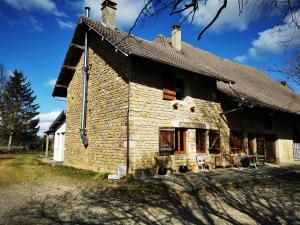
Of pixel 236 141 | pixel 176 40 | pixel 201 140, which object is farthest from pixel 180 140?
pixel 176 40

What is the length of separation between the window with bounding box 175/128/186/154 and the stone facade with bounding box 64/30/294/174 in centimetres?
17

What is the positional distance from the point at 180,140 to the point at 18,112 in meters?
31.2

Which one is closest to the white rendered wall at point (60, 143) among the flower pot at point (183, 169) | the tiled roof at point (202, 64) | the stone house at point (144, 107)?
the stone house at point (144, 107)

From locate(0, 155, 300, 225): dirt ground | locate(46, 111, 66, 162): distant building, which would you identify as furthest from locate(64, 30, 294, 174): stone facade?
locate(46, 111, 66, 162): distant building

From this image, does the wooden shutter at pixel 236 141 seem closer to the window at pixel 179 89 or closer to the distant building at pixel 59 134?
the window at pixel 179 89

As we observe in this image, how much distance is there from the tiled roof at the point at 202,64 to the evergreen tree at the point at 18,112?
21311 millimetres

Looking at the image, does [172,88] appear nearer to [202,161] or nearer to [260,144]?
[202,161]

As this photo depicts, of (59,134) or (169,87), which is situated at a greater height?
(169,87)

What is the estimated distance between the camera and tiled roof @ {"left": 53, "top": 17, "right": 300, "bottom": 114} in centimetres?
1181

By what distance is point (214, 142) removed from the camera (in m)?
13.7

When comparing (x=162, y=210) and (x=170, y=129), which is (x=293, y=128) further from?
(x=162, y=210)

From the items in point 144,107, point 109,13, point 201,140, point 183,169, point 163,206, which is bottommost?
point 163,206

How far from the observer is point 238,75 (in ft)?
65.0

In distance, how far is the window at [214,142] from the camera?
13.6 meters
